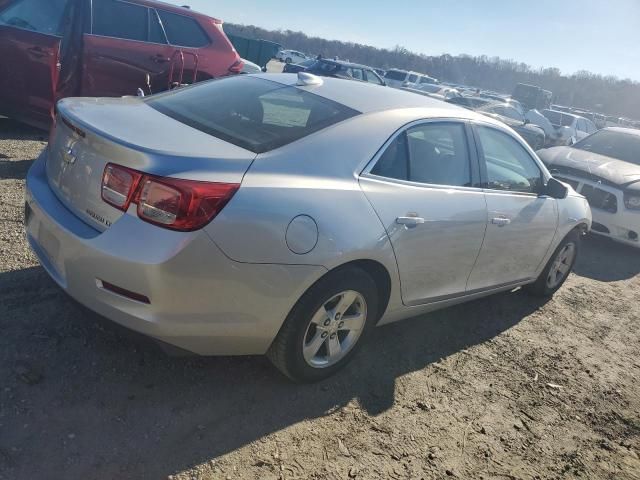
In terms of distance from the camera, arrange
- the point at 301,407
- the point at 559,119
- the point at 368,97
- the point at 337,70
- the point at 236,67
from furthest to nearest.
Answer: the point at 559,119 → the point at 337,70 → the point at 236,67 → the point at 368,97 → the point at 301,407

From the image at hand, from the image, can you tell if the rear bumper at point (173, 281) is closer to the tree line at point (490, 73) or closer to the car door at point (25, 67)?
the car door at point (25, 67)

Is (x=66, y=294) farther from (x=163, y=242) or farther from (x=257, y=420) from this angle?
(x=257, y=420)

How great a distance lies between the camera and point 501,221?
3822 mm

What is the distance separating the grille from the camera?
24.0 ft

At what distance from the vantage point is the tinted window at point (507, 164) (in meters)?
3.88

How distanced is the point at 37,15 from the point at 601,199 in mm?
7353

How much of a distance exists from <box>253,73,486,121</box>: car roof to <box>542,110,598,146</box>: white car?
15.6 metres

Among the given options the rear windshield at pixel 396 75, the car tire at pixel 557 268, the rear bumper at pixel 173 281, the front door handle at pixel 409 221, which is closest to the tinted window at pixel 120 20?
the rear bumper at pixel 173 281

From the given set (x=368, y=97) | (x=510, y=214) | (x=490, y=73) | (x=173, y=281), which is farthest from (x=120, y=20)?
(x=490, y=73)

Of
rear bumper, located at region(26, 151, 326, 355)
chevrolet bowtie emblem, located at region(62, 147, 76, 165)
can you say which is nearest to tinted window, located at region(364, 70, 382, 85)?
chevrolet bowtie emblem, located at region(62, 147, 76, 165)

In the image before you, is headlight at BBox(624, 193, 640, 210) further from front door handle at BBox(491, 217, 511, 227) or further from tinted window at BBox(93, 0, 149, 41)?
tinted window at BBox(93, 0, 149, 41)

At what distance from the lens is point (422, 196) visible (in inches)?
128

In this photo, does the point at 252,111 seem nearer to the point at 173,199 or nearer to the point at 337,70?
the point at 173,199

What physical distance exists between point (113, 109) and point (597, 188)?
6574mm
